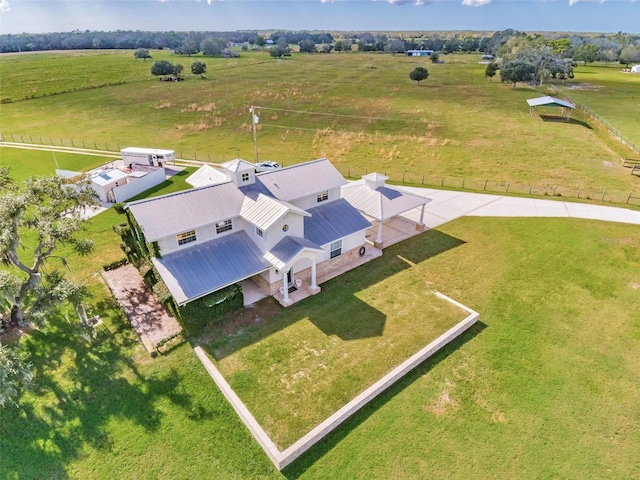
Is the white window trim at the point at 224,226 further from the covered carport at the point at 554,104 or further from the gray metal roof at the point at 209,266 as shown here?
the covered carport at the point at 554,104

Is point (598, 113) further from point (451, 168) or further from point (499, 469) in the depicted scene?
point (499, 469)

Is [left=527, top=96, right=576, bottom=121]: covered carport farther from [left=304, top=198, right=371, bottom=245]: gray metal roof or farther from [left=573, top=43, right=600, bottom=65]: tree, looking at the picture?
[left=573, top=43, right=600, bottom=65]: tree

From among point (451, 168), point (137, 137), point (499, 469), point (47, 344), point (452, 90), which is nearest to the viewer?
point (499, 469)

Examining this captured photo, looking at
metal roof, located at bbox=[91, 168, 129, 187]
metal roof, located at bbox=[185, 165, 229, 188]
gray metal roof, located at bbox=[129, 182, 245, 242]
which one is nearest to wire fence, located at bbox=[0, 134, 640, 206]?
metal roof, located at bbox=[91, 168, 129, 187]

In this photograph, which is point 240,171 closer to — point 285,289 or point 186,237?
point 186,237

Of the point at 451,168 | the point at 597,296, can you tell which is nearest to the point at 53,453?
the point at 597,296

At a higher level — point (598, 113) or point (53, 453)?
point (598, 113)

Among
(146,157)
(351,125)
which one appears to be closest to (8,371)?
(146,157)
